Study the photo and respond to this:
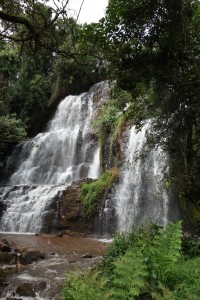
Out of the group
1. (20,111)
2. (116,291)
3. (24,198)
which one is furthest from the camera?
(20,111)

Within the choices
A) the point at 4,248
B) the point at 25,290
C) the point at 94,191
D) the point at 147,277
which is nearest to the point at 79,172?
the point at 94,191

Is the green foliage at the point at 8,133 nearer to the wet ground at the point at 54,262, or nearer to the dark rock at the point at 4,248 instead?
the wet ground at the point at 54,262

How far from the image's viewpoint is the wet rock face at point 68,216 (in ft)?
49.5

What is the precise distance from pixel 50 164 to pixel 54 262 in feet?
43.4

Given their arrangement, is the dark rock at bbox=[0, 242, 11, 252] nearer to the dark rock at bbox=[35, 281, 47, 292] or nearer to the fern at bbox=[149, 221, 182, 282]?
the dark rock at bbox=[35, 281, 47, 292]

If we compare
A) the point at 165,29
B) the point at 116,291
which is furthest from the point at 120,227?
the point at 116,291

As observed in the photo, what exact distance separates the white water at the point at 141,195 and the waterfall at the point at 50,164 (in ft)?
11.3

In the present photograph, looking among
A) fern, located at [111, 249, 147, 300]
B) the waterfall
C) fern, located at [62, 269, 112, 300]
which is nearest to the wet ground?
the waterfall

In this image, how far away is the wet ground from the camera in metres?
6.79

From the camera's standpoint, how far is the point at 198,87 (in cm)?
870

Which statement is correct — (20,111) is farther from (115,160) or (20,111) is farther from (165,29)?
(165,29)

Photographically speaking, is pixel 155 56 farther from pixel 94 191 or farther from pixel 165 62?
pixel 94 191

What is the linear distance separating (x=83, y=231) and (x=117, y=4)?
399 inches

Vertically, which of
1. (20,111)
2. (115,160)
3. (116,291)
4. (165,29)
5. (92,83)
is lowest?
(116,291)
